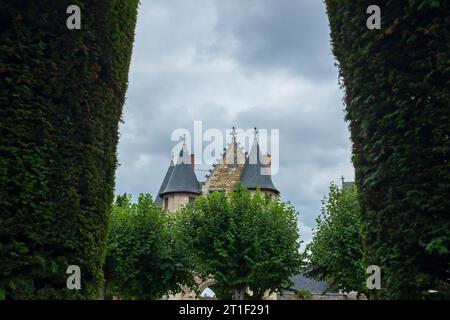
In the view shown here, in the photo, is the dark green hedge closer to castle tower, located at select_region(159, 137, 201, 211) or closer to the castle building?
the castle building

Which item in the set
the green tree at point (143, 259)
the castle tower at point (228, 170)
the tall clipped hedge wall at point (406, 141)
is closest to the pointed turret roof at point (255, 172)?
the castle tower at point (228, 170)

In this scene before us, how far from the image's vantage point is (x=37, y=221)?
709 cm

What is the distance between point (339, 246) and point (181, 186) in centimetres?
2114

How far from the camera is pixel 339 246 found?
25.5m

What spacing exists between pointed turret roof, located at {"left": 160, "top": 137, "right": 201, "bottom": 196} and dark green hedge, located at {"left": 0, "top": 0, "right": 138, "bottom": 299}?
35235 millimetres

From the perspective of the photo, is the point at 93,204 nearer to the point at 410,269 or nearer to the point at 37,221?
the point at 37,221

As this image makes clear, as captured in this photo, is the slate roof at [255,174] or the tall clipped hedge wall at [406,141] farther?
the slate roof at [255,174]

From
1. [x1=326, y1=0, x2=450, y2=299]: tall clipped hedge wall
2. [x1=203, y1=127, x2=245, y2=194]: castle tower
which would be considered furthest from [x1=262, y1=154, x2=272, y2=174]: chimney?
[x1=326, y1=0, x2=450, y2=299]: tall clipped hedge wall

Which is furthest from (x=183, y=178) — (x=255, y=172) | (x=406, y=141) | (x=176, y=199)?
(x=406, y=141)

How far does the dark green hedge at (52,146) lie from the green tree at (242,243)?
55.4ft

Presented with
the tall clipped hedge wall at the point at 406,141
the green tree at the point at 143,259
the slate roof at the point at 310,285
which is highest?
the tall clipped hedge wall at the point at 406,141

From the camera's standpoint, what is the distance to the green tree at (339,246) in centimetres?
2497

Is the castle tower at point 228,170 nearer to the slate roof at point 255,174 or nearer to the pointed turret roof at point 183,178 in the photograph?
the slate roof at point 255,174

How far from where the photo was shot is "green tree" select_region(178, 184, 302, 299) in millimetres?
24938
